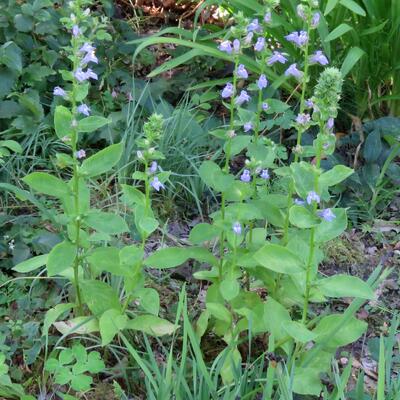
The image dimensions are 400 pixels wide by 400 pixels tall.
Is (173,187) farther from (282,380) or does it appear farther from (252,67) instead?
(282,380)

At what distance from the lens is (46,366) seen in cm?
197

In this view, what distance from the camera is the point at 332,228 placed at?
179 centimetres

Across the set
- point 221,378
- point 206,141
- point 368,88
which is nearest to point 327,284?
point 221,378

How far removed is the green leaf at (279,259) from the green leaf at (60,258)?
0.51m

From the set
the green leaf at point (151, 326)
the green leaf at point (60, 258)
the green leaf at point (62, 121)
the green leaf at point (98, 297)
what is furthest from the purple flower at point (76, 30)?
the green leaf at point (151, 326)

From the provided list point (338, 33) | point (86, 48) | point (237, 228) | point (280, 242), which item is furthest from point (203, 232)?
point (338, 33)

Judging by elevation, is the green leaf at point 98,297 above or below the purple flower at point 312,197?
below

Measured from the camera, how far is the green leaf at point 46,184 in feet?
6.07

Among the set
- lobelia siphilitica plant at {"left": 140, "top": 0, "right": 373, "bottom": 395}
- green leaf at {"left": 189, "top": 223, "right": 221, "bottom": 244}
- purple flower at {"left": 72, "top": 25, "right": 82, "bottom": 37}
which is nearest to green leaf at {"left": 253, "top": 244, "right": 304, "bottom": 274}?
lobelia siphilitica plant at {"left": 140, "top": 0, "right": 373, "bottom": 395}

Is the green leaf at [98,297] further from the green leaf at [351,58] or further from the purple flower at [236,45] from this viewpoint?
the green leaf at [351,58]

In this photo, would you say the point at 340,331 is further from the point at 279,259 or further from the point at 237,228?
the point at 237,228

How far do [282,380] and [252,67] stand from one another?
1.74 m

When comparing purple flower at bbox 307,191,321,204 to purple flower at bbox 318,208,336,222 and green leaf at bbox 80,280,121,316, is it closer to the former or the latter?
purple flower at bbox 318,208,336,222

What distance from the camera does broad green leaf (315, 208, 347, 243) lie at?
177cm
